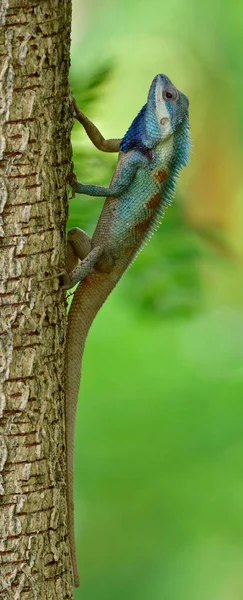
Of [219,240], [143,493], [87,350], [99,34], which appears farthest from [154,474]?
[99,34]

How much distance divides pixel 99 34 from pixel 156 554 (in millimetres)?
3594

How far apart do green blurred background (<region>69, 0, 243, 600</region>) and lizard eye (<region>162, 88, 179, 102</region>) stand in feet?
7.05

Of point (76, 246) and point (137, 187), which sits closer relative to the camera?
point (76, 246)

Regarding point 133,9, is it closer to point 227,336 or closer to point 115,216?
point 227,336

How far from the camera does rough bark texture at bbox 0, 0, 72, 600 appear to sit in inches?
93.4

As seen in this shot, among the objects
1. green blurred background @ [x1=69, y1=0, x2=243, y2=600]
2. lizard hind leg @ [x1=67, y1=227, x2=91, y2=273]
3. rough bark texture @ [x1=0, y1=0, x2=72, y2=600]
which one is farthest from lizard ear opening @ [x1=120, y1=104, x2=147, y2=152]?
green blurred background @ [x1=69, y1=0, x2=243, y2=600]

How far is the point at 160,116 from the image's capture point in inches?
128

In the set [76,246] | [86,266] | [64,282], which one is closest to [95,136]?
[76,246]

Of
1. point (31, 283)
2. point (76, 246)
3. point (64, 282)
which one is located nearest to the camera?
point (31, 283)

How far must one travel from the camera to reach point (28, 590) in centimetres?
246

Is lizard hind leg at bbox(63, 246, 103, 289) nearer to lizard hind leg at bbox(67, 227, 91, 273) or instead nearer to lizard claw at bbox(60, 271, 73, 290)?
lizard hind leg at bbox(67, 227, 91, 273)

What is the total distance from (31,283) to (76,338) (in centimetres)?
51

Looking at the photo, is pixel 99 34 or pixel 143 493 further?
pixel 99 34

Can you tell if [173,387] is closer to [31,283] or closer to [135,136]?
[135,136]
